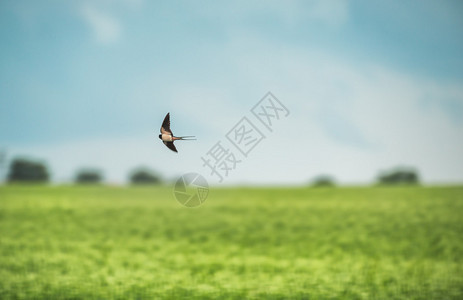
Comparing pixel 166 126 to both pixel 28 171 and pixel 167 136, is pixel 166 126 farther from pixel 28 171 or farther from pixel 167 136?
pixel 28 171

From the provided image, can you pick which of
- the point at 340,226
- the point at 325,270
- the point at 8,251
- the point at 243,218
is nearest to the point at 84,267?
the point at 8,251

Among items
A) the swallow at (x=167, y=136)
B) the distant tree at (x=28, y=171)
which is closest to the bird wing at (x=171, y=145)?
the swallow at (x=167, y=136)

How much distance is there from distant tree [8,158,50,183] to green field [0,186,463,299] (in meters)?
21.7

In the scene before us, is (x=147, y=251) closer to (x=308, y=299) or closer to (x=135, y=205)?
(x=308, y=299)

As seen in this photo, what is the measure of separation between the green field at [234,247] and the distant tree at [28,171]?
21.7m

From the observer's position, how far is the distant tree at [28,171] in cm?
4617

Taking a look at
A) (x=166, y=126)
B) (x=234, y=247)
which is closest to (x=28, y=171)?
(x=234, y=247)

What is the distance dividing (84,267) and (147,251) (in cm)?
310

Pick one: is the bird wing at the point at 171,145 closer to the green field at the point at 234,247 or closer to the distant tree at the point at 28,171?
the green field at the point at 234,247

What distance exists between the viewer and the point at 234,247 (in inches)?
625

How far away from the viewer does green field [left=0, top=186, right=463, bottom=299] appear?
33.9 ft

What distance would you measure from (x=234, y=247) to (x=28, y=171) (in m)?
42.9

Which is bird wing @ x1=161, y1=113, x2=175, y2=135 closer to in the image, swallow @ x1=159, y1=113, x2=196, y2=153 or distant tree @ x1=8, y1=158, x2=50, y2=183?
swallow @ x1=159, y1=113, x2=196, y2=153

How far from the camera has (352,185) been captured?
114 feet
